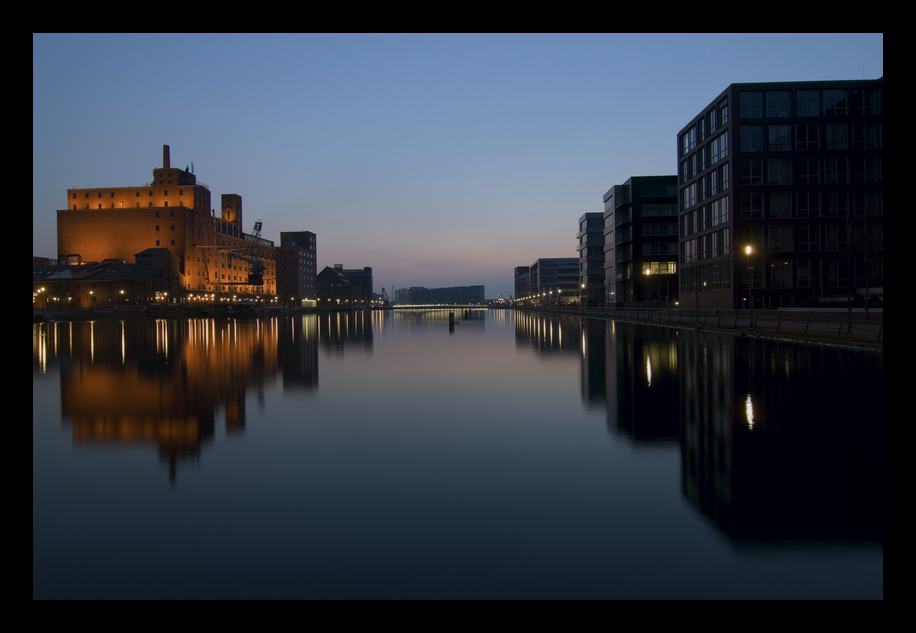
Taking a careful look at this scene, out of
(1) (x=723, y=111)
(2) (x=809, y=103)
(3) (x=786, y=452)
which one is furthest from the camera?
(1) (x=723, y=111)

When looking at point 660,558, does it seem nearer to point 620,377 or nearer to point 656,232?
point 620,377

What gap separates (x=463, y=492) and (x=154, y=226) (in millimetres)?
142986

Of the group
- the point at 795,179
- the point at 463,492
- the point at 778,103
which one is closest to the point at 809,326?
the point at 463,492

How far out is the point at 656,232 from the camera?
97750 mm

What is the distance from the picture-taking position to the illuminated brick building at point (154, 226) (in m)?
130

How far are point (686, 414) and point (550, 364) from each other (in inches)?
446

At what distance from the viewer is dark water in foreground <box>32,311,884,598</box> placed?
4.88m

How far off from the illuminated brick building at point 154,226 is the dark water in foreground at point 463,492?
122 m

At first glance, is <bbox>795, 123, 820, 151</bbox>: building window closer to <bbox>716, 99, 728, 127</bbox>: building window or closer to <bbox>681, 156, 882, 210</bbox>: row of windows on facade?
<bbox>681, 156, 882, 210</bbox>: row of windows on facade

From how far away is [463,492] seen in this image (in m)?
7.14

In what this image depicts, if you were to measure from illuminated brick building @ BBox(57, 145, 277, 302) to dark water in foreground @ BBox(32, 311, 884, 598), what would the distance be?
121966 millimetres

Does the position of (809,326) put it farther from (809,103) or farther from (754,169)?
(809,103)

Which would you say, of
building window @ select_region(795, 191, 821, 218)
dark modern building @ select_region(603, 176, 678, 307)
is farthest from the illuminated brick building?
building window @ select_region(795, 191, 821, 218)
